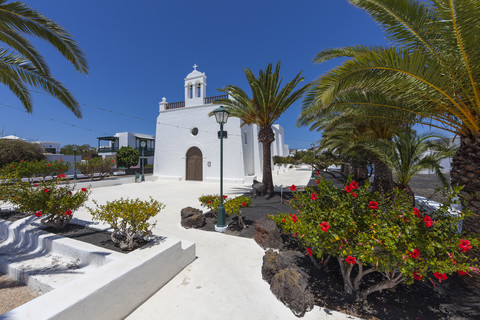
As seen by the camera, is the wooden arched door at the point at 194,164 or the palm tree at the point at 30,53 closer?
the palm tree at the point at 30,53

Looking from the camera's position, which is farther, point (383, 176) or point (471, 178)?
point (383, 176)

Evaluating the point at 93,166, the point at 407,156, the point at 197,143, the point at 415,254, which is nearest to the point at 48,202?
the point at 415,254

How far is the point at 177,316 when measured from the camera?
2545mm

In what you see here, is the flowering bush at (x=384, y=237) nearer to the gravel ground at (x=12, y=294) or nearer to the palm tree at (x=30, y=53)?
the gravel ground at (x=12, y=294)

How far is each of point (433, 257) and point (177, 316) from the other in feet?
11.1

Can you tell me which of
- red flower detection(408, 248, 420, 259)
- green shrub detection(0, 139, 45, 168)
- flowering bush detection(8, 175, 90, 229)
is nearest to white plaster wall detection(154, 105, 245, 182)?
green shrub detection(0, 139, 45, 168)

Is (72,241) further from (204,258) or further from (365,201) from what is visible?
(365,201)

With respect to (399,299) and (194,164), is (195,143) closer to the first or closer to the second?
(194,164)

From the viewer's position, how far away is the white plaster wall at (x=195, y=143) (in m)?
16.0

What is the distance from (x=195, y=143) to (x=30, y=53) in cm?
1235

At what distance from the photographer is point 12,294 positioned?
2.97 metres

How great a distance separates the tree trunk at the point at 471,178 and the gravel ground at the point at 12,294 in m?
7.11

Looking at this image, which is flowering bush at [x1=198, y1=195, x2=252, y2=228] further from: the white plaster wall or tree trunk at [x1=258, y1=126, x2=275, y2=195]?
the white plaster wall

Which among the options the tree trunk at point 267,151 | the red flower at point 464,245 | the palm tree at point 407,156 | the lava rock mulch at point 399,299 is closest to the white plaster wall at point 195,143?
the tree trunk at point 267,151
